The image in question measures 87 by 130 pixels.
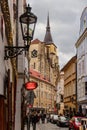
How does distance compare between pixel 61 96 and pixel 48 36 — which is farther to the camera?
pixel 48 36

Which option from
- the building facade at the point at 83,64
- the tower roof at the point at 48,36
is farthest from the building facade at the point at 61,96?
the building facade at the point at 83,64

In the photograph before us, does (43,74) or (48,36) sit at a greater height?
(48,36)

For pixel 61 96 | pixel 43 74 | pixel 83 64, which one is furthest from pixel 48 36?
pixel 83 64

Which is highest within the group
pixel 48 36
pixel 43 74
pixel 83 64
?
pixel 48 36

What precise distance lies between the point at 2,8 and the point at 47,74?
453 ft

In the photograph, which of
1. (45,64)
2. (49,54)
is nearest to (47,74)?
(45,64)

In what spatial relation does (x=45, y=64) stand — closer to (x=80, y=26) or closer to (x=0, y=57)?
(x=80, y=26)

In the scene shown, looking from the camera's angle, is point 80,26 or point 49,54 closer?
point 80,26

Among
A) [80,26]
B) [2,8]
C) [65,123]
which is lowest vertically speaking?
[65,123]

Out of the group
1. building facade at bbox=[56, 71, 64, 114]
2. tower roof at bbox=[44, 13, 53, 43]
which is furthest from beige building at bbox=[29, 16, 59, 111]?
tower roof at bbox=[44, 13, 53, 43]

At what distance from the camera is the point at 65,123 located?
52.1m

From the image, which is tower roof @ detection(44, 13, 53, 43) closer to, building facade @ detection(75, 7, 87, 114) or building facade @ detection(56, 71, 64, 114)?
building facade @ detection(56, 71, 64, 114)

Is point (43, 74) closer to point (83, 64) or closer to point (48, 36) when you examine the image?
point (48, 36)

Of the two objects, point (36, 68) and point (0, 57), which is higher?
point (36, 68)
